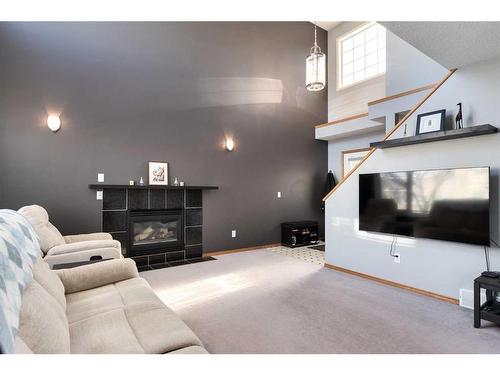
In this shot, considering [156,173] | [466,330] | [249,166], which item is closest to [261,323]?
[466,330]

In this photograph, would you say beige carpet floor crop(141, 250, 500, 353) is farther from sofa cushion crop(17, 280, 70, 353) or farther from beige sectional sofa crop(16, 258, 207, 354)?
sofa cushion crop(17, 280, 70, 353)

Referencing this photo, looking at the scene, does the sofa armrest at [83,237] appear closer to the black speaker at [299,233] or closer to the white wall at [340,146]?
the black speaker at [299,233]

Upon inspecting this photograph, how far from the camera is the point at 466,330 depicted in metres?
2.28

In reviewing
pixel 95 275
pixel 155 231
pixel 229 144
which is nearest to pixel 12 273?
pixel 95 275

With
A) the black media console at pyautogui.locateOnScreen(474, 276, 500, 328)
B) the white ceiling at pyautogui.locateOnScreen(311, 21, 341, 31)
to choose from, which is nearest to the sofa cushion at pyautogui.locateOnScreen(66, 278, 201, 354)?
the black media console at pyautogui.locateOnScreen(474, 276, 500, 328)

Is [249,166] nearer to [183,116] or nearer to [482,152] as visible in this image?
[183,116]

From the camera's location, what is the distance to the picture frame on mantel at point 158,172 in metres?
4.57

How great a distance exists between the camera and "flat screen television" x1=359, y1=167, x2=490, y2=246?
2.65 meters

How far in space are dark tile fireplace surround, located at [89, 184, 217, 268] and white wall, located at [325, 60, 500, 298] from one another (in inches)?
98.6

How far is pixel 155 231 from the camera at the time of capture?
4.61 meters

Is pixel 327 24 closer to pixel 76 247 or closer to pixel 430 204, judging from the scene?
pixel 430 204

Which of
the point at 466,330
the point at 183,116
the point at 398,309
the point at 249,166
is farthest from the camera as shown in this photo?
the point at 249,166

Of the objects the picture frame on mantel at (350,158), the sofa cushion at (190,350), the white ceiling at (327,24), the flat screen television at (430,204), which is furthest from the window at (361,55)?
the sofa cushion at (190,350)

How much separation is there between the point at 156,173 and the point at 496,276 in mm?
4281
